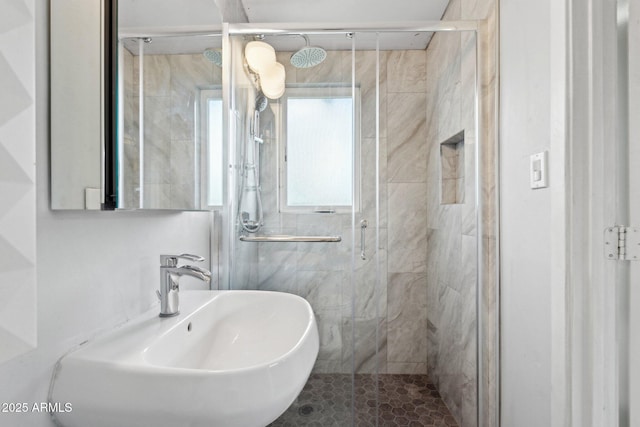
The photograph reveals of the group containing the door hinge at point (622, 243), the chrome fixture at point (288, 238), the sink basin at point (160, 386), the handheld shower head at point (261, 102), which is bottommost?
the sink basin at point (160, 386)

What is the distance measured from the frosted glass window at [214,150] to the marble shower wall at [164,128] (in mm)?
102

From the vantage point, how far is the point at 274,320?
42.3 inches

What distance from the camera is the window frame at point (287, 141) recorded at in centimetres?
150

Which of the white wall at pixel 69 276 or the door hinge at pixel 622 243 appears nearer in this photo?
the white wall at pixel 69 276

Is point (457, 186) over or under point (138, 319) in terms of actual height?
over

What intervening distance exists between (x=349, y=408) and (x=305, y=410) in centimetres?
21

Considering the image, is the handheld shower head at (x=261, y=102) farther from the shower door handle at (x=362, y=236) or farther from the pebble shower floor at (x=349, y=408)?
the pebble shower floor at (x=349, y=408)

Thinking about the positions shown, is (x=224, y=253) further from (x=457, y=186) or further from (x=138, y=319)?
(x=457, y=186)

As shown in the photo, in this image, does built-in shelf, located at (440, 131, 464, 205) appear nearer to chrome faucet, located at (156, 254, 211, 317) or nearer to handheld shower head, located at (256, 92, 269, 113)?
handheld shower head, located at (256, 92, 269, 113)

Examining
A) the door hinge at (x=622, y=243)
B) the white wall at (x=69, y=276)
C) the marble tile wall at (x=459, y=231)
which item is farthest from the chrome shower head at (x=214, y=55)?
the door hinge at (x=622, y=243)

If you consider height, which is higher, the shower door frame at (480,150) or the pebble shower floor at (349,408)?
the shower door frame at (480,150)

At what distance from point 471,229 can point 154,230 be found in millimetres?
1355

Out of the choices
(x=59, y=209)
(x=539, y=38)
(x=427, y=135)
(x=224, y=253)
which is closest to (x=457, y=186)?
(x=427, y=135)

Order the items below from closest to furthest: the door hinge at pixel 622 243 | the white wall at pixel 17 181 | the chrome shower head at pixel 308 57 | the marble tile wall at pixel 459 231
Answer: the white wall at pixel 17 181, the door hinge at pixel 622 243, the marble tile wall at pixel 459 231, the chrome shower head at pixel 308 57
